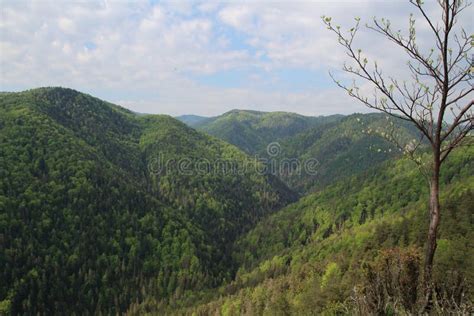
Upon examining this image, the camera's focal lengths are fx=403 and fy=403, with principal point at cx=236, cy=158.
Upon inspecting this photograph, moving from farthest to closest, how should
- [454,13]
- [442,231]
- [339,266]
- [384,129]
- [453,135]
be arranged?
[339,266]
[442,231]
[384,129]
[453,135]
[454,13]

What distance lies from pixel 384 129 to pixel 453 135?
124 inches

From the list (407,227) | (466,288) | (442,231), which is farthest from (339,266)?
(466,288)

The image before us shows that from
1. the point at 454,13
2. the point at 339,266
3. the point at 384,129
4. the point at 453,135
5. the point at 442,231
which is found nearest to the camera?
the point at 454,13

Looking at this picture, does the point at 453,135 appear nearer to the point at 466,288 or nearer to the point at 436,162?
the point at 436,162

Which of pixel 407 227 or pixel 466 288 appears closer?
pixel 466 288

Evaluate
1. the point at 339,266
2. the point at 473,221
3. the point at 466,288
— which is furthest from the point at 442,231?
the point at 466,288

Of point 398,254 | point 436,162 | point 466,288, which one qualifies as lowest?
point 466,288

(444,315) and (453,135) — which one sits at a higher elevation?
(453,135)

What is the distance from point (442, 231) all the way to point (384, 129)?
488 ft

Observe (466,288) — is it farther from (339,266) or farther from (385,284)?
(339,266)

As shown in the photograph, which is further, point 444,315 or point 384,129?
point 384,129

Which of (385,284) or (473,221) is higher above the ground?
(385,284)

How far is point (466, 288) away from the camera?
2027 centimetres

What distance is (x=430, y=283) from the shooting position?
1858 centimetres
